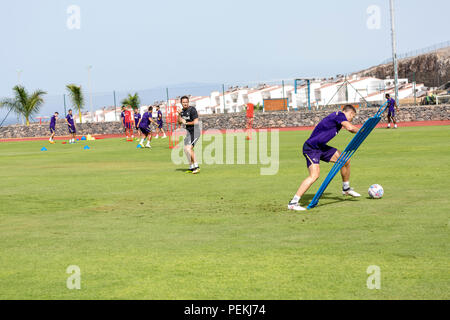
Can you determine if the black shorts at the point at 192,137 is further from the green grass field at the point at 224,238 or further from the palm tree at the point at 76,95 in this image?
the palm tree at the point at 76,95

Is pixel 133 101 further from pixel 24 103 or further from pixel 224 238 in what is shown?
pixel 224 238

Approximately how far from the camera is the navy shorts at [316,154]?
32.8 feet

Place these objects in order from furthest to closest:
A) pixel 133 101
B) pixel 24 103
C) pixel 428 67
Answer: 1. pixel 428 67
2. pixel 133 101
3. pixel 24 103

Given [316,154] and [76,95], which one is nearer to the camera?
[316,154]

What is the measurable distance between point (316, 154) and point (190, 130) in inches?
269

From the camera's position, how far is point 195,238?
773 cm

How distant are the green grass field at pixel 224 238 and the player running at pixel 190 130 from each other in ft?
4.54

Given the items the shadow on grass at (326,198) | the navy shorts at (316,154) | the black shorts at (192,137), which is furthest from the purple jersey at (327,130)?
the black shorts at (192,137)

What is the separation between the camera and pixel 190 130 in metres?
16.3

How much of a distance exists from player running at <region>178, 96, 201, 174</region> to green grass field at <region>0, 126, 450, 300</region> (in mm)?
1383

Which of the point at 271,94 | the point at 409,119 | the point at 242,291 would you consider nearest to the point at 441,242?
the point at 242,291

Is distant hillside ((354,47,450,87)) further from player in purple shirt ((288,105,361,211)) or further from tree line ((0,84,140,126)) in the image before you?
player in purple shirt ((288,105,361,211))

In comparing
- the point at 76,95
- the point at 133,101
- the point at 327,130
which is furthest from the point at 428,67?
the point at 327,130
